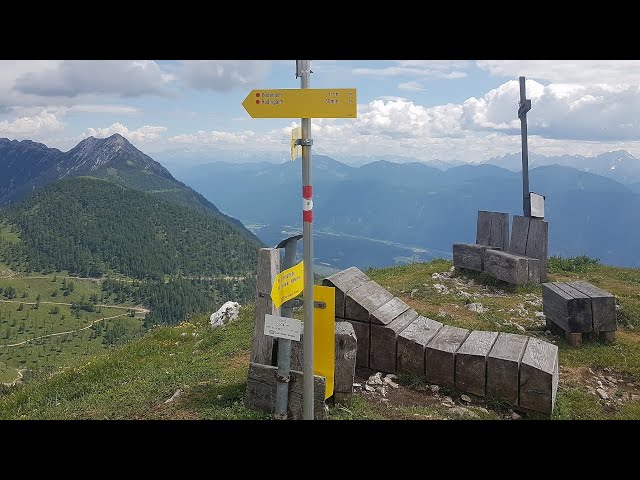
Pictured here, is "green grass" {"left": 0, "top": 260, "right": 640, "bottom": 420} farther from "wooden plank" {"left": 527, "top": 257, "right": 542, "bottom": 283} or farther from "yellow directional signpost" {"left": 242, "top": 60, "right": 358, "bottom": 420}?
"yellow directional signpost" {"left": 242, "top": 60, "right": 358, "bottom": 420}

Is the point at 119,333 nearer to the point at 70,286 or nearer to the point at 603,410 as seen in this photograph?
the point at 70,286

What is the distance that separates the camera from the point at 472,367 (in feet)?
22.1

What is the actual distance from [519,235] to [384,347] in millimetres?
7842

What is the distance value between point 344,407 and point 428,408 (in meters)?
1.10

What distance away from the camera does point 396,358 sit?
7.28 meters

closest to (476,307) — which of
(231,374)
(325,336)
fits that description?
(231,374)

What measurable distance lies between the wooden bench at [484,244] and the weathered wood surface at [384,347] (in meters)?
7.05

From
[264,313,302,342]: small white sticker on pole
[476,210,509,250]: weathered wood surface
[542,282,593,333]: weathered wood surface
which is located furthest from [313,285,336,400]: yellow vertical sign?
[476,210,509,250]: weathered wood surface

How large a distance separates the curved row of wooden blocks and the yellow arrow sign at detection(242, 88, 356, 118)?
12.7 feet

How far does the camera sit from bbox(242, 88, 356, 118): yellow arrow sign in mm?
4008

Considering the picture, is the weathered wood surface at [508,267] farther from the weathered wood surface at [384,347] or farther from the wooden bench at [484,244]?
the weathered wood surface at [384,347]

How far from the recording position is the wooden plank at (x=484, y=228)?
14943mm

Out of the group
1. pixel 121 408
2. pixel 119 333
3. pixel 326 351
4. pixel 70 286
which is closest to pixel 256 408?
pixel 326 351

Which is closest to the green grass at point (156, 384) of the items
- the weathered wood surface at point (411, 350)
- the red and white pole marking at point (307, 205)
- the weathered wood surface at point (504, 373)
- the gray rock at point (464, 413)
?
the weathered wood surface at point (411, 350)
